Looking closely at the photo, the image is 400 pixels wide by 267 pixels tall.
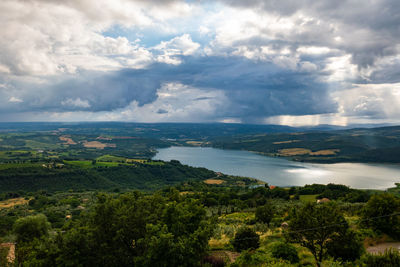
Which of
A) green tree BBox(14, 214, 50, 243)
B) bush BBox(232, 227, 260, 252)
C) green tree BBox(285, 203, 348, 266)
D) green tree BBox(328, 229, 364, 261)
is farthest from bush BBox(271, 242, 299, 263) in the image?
green tree BBox(14, 214, 50, 243)

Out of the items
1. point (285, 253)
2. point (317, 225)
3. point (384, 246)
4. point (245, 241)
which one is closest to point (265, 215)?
point (245, 241)

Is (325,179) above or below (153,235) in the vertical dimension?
below

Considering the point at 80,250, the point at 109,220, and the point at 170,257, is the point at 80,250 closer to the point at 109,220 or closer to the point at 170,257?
the point at 109,220

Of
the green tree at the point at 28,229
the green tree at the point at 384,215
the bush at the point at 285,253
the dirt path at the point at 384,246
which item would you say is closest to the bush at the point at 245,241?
the bush at the point at 285,253

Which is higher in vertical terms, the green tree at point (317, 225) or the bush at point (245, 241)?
the green tree at point (317, 225)

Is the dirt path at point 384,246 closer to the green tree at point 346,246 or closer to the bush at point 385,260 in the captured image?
the green tree at point 346,246

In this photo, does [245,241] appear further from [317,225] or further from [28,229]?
[28,229]

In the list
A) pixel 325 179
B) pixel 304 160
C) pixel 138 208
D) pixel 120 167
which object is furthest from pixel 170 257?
pixel 304 160
